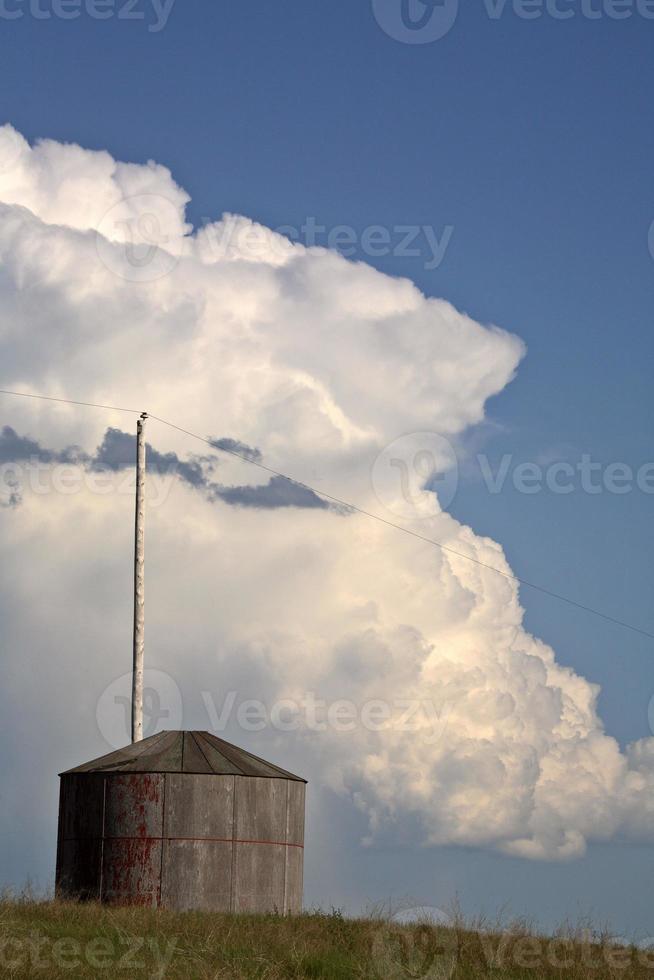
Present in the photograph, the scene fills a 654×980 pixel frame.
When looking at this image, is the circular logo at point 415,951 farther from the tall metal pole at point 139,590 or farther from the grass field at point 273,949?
the tall metal pole at point 139,590

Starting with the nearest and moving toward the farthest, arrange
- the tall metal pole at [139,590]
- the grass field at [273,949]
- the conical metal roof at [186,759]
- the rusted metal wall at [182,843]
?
the grass field at [273,949]
the rusted metal wall at [182,843]
the conical metal roof at [186,759]
the tall metal pole at [139,590]

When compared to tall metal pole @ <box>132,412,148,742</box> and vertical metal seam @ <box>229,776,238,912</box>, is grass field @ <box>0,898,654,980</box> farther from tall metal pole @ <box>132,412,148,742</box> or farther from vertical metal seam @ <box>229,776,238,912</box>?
tall metal pole @ <box>132,412,148,742</box>

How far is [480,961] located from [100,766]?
34.8 ft

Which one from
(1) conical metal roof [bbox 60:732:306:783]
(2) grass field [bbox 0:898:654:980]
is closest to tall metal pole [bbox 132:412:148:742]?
(1) conical metal roof [bbox 60:732:306:783]

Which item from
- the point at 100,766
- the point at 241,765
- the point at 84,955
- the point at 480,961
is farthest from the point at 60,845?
the point at 480,961

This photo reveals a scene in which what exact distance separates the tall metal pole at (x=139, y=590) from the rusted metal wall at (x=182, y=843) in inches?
141

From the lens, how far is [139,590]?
3325 cm

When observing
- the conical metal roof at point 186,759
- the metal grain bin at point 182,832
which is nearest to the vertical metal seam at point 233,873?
the metal grain bin at point 182,832

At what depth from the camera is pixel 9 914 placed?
2386 centimetres

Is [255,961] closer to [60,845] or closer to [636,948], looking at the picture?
[636,948]

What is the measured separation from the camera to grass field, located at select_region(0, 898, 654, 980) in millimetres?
19594

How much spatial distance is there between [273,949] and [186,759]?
22.8 ft

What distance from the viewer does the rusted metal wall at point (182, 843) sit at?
26.8 m

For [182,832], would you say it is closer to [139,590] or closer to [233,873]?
[233,873]
